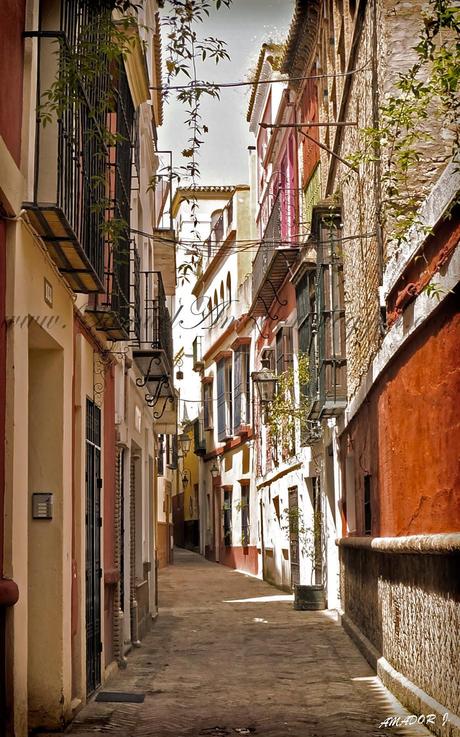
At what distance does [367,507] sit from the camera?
12.8 meters

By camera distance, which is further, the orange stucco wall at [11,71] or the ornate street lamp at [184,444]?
the ornate street lamp at [184,444]

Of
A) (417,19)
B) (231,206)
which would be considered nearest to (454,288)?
(417,19)

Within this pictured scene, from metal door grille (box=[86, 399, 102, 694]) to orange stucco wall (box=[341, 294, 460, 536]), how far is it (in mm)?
2731

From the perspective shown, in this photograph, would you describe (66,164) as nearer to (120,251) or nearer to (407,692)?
(120,251)

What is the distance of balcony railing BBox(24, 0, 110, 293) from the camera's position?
700cm

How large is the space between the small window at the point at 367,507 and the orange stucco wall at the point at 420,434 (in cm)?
78

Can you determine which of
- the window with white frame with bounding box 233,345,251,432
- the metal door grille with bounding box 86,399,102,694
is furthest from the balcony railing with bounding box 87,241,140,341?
the window with white frame with bounding box 233,345,251,432

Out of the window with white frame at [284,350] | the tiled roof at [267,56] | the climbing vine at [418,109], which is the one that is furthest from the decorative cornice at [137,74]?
the window with white frame at [284,350]

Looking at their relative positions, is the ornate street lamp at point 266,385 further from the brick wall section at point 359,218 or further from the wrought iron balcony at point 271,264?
the brick wall section at point 359,218

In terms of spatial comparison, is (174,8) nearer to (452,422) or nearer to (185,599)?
(452,422)

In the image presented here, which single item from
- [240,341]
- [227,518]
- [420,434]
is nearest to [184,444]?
[227,518]

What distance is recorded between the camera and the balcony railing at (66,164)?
700 cm

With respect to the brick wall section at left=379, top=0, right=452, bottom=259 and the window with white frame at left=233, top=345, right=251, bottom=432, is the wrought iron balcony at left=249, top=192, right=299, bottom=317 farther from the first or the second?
the brick wall section at left=379, top=0, right=452, bottom=259

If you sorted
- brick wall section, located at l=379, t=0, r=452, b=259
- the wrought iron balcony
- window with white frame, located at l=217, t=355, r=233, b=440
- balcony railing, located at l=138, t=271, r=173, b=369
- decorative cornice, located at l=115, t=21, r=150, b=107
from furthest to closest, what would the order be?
window with white frame, located at l=217, t=355, r=233, b=440, the wrought iron balcony, balcony railing, located at l=138, t=271, r=173, b=369, decorative cornice, located at l=115, t=21, r=150, b=107, brick wall section, located at l=379, t=0, r=452, b=259
